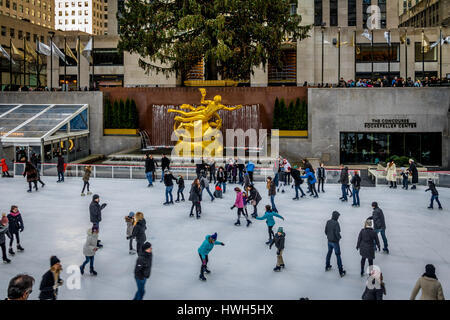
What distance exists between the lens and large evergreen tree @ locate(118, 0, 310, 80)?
30047mm

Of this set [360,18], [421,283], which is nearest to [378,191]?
[421,283]

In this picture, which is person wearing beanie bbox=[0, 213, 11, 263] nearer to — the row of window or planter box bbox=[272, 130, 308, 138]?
planter box bbox=[272, 130, 308, 138]

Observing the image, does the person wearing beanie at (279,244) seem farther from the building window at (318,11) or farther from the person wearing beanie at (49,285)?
the building window at (318,11)

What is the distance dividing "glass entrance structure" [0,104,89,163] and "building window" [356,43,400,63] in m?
29.4

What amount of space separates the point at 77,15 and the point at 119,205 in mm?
131339

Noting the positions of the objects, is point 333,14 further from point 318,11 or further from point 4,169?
point 4,169

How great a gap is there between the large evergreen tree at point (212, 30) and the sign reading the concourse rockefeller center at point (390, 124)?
8.55 metres

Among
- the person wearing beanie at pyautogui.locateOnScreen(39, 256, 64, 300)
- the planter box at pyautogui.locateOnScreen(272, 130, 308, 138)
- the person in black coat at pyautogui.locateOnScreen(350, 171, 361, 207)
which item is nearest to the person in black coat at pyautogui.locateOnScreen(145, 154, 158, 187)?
the person in black coat at pyautogui.locateOnScreen(350, 171, 361, 207)

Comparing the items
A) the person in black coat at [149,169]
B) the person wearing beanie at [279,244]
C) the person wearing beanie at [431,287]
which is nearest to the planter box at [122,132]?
the person in black coat at [149,169]

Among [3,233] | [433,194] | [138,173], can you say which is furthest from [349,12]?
[3,233]

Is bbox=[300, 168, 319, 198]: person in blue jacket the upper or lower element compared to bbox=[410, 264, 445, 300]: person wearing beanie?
upper

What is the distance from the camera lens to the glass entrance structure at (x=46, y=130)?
2584 centimetres

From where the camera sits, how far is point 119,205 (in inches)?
639

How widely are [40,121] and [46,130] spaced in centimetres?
206
